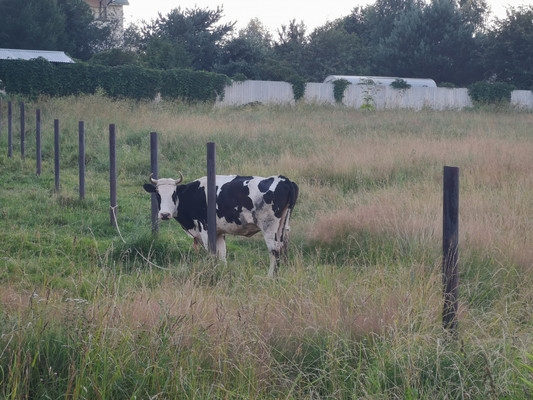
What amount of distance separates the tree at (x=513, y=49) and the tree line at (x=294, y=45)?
6cm

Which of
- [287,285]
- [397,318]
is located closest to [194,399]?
[397,318]

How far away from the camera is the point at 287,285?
5730 millimetres

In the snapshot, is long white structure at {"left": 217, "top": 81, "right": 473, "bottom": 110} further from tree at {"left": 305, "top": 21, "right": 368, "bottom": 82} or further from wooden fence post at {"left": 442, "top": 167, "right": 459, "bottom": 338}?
wooden fence post at {"left": 442, "top": 167, "right": 459, "bottom": 338}

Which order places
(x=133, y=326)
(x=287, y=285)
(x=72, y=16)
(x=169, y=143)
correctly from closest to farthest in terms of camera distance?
1. (x=133, y=326)
2. (x=287, y=285)
3. (x=169, y=143)
4. (x=72, y=16)

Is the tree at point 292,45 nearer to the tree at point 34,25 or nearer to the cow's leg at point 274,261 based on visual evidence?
the tree at point 34,25

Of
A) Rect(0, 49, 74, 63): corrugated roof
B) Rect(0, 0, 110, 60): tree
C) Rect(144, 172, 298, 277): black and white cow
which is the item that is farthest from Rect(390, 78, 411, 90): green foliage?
Rect(144, 172, 298, 277): black and white cow

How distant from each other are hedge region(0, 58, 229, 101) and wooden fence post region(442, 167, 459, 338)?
2537 centimetres

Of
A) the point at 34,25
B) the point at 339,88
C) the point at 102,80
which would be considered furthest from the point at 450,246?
the point at 34,25

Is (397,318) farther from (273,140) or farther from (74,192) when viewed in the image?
(273,140)

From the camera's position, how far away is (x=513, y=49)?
46.0 m

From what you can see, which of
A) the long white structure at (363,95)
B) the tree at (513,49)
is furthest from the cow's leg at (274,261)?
the tree at (513,49)

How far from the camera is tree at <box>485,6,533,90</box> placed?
4581 cm

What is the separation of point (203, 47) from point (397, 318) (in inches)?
1719

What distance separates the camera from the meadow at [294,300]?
4.23m
